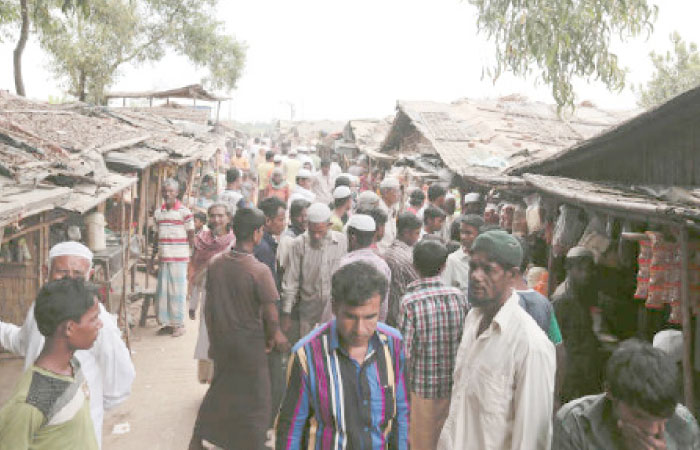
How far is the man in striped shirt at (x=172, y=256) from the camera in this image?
8148mm

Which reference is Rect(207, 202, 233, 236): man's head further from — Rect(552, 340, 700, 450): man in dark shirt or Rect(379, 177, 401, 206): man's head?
Rect(552, 340, 700, 450): man in dark shirt

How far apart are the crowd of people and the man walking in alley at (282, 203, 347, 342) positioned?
0.05m

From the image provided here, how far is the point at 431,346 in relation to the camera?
3.94 metres

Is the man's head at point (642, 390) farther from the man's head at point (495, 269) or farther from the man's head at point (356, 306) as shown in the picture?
the man's head at point (356, 306)

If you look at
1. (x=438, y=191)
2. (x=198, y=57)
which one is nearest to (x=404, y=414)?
(x=438, y=191)

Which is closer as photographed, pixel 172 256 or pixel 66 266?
pixel 66 266

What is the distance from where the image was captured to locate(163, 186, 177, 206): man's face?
26.3 feet

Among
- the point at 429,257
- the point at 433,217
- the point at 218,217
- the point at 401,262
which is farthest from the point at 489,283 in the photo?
the point at 218,217

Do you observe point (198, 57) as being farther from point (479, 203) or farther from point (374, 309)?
point (374, 309)

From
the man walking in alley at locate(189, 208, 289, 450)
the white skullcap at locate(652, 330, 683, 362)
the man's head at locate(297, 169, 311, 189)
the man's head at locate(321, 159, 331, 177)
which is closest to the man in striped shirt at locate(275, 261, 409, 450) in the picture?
the man walking in alley at locate(189, 208, 289, 450)

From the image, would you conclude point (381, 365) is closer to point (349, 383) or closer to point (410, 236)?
point (349, 383)

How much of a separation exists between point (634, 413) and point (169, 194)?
6.83 metres

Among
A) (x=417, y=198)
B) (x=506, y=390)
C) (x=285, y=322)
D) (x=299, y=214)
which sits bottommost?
(x=285, y=322)

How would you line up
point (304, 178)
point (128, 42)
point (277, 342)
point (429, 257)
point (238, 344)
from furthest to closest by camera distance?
1. point (128, 42)
2. point (304, 178)
3. point (277, 342)
4. point (238, 344)
5. point (429, 257)
